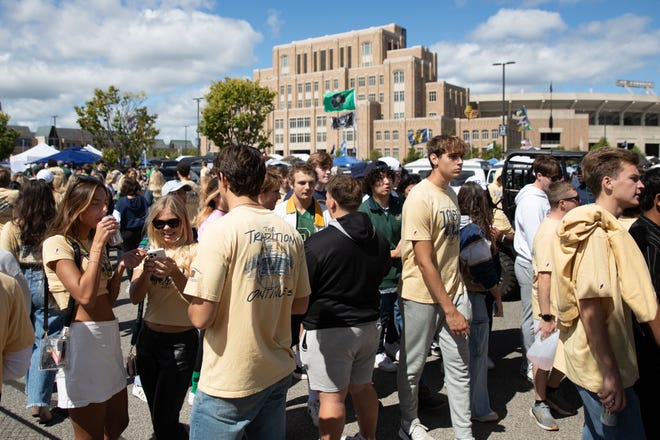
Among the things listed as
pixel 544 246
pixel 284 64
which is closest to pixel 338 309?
pixel 544 246

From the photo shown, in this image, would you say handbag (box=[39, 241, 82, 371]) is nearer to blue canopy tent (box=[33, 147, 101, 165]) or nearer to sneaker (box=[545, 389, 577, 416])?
sneaker (box=[545, 389, 577, 416])

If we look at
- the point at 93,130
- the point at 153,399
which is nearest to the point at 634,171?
the point at 153,399

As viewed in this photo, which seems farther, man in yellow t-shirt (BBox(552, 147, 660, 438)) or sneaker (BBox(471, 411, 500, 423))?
sneaker (BBox(471, 411, 500, 423))

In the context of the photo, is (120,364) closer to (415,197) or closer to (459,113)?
(415,197)

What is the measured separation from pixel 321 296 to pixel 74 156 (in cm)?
1761

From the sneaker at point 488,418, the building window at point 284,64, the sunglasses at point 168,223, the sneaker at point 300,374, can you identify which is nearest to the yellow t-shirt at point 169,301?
the sunglasses at point 168,223

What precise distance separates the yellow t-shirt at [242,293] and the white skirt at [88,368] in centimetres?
104

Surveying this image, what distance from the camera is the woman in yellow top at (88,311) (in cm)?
289

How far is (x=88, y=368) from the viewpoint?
2969 millimetres

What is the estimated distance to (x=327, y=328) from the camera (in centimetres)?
331

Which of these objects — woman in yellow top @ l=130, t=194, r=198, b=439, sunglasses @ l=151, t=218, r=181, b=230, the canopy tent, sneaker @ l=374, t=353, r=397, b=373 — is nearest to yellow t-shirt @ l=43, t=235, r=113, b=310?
woman in yellow top @ l=130, t=194, r=198, b=439

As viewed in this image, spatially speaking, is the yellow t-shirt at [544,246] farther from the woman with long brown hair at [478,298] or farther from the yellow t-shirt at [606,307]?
the yellow t-shirt at [606,307]

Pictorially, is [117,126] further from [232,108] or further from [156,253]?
[156,253]

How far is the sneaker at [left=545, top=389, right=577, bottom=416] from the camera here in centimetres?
431
